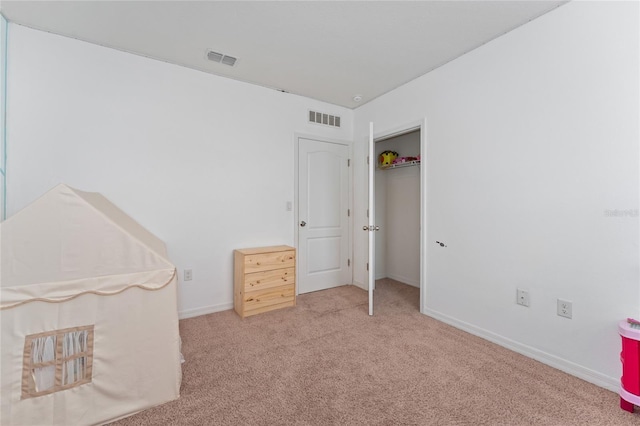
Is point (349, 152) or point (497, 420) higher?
point (349, 152)

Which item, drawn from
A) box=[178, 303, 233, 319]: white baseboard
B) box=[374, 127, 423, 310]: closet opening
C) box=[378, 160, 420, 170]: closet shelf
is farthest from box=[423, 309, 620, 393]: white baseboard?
box=[178, 303, 233, 319]: white baseboard

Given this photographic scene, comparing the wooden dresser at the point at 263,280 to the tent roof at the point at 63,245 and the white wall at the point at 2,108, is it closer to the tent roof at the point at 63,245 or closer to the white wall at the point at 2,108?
the tent roof at the point at 63,245

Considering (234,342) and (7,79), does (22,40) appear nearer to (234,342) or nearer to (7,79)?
(7,79)

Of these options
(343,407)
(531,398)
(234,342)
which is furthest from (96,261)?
(531,398)

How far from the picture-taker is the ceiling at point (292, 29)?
2.02 m

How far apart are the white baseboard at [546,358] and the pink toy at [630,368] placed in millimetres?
194

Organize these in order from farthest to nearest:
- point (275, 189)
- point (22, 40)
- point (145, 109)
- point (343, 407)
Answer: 1. point (275, 189)
2. point (145, 109)
3. point (22, 40)
4. point (343, 407)

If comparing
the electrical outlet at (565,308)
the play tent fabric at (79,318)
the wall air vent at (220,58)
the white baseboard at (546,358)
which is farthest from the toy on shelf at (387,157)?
the play tent fabric at (79,318)

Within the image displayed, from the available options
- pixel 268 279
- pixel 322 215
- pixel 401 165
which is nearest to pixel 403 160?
pixel 401 165

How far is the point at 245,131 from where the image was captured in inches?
127

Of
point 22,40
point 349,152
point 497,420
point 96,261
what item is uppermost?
point 22,40

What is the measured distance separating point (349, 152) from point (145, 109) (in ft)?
8.30

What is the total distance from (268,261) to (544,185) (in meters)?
2.53

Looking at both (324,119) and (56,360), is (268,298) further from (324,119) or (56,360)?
(324,119)
